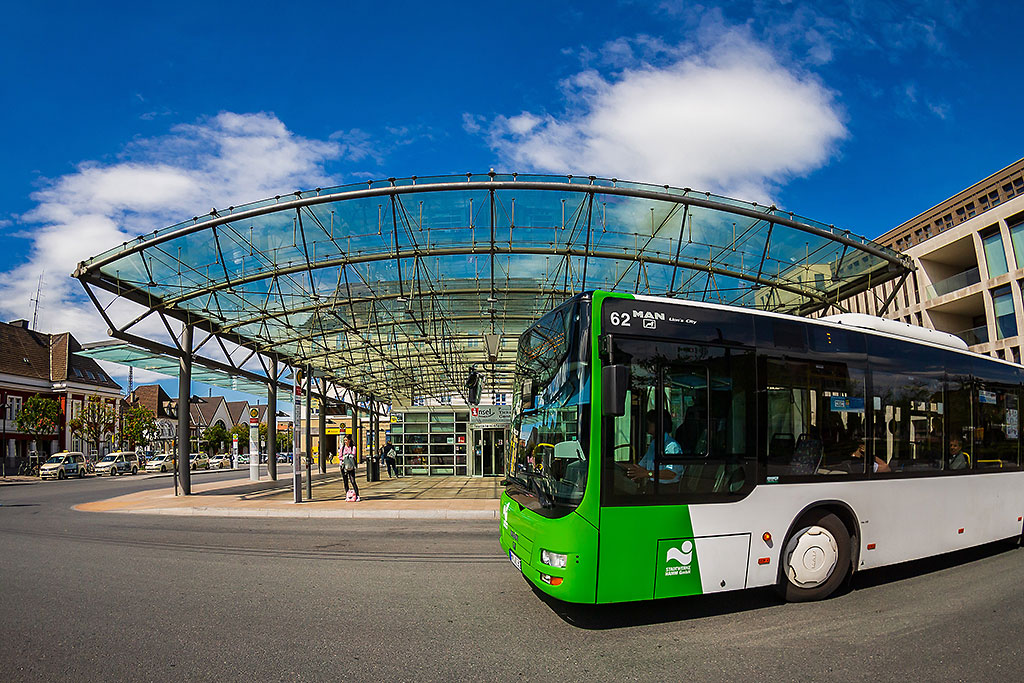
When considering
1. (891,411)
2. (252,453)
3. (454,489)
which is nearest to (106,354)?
(252,453)

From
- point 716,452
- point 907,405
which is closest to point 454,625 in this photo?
point 716,452

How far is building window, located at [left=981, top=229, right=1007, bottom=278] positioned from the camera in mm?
33219

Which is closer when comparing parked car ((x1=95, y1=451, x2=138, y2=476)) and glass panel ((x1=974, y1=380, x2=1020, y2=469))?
glass panel ((x1=974, y1=380, x2=1020, y2=469))

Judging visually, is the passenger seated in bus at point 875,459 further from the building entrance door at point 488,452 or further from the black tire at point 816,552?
the building entrance door at point 488,452

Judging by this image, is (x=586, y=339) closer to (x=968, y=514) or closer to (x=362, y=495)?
(x=968, y=514)

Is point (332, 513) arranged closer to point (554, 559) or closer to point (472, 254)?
point (472, 254)

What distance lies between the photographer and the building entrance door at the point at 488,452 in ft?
101

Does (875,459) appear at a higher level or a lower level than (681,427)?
lower

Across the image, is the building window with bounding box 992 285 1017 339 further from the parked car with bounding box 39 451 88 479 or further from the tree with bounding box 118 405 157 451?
the tree with bounding box 118 405 157 451

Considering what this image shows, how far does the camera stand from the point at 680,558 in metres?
5.76

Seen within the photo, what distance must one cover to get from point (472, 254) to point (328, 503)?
27.6ft

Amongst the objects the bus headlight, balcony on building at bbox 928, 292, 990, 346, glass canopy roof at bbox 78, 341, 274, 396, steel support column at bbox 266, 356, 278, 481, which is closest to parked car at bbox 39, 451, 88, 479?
glass canopy roof at bbox 78, 341, 274, 396

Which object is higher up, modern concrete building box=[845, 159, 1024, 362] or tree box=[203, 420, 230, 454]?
modern concrete building box=[845, 159, 1024, 362]

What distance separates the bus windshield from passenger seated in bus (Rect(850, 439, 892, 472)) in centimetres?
327
